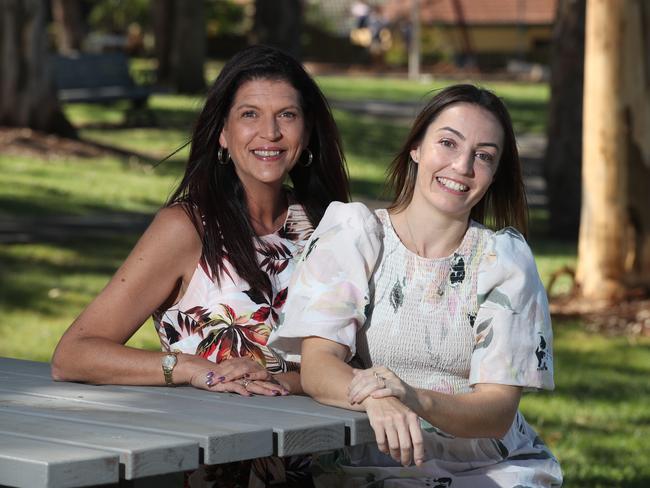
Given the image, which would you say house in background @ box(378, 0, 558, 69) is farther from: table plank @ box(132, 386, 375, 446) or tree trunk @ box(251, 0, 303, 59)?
table plank @ box(132, 386, 375, 446)

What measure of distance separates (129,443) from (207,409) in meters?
0.47

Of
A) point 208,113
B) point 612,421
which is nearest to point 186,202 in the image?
point 208,113

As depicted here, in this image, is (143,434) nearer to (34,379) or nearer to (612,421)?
(34,379)

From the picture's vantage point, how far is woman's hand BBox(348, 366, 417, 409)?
311cm

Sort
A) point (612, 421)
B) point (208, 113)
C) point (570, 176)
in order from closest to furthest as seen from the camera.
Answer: point (208, 113) → point (612, 421) → point (570, 176)

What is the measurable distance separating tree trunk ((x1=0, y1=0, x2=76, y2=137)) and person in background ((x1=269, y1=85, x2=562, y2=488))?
13.1m

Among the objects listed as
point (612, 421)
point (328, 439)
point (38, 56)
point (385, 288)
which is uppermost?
point (38, 56)

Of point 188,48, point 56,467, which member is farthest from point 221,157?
point 188,48

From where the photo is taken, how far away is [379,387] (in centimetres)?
312

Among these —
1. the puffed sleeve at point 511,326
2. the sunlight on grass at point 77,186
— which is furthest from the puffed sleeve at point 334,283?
the sunlight on grass at point 77,186

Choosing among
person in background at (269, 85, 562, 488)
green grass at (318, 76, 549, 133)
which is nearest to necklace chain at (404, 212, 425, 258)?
person in background at (269, 85, 562, 488)

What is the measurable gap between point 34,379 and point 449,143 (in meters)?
1.29

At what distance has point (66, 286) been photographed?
31.1 feet

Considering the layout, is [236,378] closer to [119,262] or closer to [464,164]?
[464,164]
